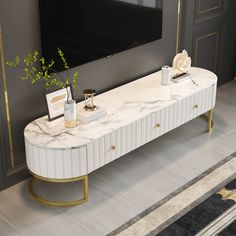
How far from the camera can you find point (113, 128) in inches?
135

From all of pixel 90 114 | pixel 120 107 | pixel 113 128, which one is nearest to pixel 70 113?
pixel 90 114

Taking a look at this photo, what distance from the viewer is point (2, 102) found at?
3.34m

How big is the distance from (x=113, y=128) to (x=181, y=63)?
109cm

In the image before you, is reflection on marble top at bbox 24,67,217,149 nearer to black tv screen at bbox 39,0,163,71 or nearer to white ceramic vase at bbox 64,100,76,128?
white ceramic vase at bbox 64,100,76,128

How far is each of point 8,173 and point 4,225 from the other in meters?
0.45

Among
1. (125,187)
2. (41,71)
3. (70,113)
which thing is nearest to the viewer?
(70,113)

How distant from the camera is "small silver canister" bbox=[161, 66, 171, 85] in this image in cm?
404

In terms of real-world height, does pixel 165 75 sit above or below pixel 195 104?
above

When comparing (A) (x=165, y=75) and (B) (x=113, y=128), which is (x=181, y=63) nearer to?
(A) (x=165, y=75)

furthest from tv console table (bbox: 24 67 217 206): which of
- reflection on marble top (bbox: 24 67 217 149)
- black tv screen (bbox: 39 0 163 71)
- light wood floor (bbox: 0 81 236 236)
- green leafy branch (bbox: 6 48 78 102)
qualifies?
black tv screen (bbox: 39 0 163 71)

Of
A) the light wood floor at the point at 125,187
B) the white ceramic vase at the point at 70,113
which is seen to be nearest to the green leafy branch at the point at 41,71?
the white ceramic vase at the point at 70,113

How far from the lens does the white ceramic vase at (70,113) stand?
3.38 meters

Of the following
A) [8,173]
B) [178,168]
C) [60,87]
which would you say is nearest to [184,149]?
[178,168]

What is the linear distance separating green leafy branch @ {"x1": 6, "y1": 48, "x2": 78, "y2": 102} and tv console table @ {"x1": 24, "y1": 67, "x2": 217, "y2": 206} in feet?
0.85
